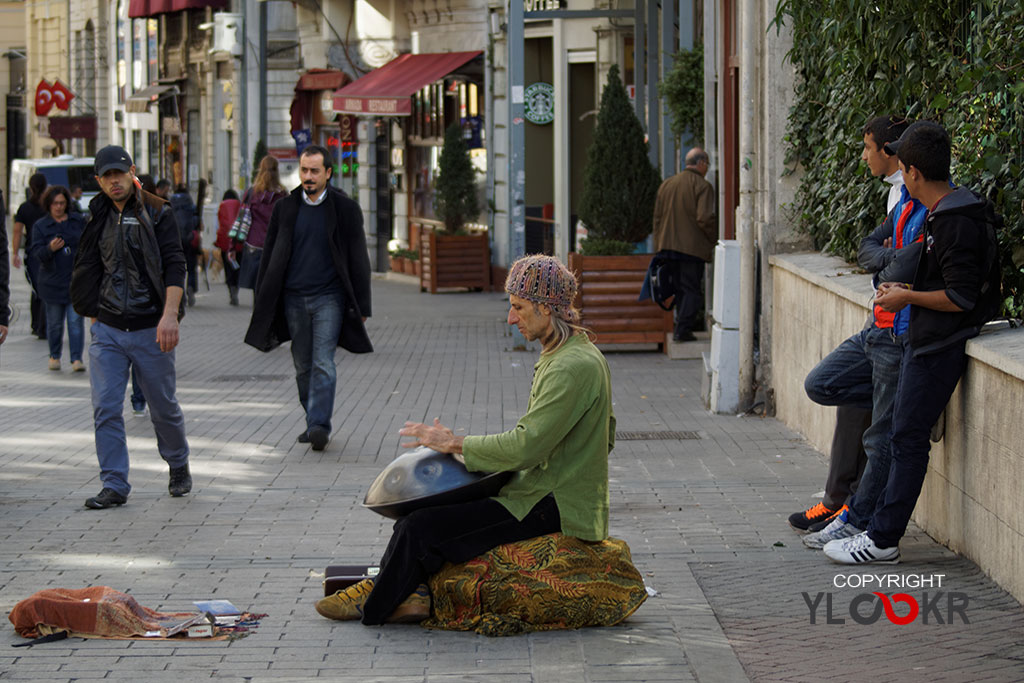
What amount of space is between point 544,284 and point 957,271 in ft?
5.96

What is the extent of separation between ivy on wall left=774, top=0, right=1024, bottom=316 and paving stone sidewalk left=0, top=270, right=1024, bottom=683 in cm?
150

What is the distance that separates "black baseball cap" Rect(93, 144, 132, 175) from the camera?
8.12 meters

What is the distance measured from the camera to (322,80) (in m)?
30.1

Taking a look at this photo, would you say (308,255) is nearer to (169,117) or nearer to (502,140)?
(502,140)

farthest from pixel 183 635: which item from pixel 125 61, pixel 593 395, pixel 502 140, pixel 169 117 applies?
pixel 125 61

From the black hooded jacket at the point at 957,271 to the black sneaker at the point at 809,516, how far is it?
1.16m

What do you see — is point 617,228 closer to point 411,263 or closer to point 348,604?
point 348,604

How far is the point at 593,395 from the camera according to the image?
5629mm

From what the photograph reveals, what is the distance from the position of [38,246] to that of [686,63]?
6827 mm

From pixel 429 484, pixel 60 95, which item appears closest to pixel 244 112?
pixel 60 95

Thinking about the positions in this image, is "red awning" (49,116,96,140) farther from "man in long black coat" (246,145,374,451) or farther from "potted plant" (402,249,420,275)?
"man in long black coat" (246,145,374,451)

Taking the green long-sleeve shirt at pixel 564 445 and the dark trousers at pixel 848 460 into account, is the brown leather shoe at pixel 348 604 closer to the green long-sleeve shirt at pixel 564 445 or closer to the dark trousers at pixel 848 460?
the green long-sleeve shirt at pixel 564 445

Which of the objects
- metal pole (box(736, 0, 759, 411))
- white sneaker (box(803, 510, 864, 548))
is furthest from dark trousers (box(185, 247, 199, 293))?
white sneaker (box(803, 510, 864, 548))

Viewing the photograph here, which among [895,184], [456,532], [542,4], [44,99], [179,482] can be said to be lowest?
[179,482]
